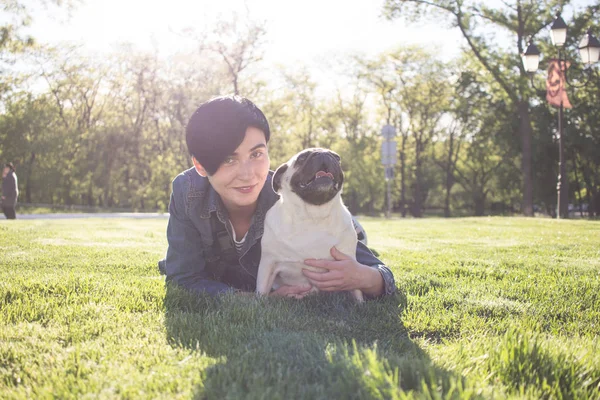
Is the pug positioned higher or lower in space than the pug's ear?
lower

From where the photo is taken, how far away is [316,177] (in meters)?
3.08

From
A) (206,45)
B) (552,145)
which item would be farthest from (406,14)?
(552,145)

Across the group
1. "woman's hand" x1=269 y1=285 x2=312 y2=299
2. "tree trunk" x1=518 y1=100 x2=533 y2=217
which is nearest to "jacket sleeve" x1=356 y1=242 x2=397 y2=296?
"woman's hand" x1=269 y1=285 x2=312 y2=299

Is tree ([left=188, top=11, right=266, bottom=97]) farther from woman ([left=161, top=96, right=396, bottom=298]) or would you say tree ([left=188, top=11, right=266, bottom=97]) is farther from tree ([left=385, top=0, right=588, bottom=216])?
woman ([left=161, top=96, right=396, bottom=298])

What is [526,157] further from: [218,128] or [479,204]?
[479,204]

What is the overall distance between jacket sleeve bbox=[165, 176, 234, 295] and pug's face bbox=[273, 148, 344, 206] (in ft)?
3.32

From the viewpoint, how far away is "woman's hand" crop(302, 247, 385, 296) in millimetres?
3127

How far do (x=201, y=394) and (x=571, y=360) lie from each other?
1.47 metres

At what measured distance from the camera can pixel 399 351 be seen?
7.40 ft

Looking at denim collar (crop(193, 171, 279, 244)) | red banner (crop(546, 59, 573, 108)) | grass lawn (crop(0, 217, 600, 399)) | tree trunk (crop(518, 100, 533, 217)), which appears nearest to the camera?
grass lawn (crop(0, 217, 600, 399))

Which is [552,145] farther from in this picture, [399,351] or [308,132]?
[399,351]

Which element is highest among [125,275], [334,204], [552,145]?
[552,145]

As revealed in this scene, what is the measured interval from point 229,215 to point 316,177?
105cm

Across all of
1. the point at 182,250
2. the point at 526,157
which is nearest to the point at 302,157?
the point at 182,250
